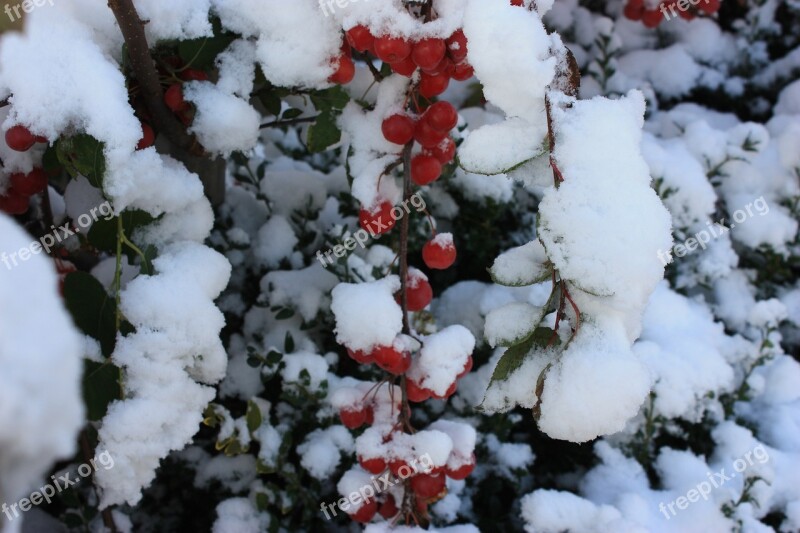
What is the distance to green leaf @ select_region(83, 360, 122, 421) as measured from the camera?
79 cm

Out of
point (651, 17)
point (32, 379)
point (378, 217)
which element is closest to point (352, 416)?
point (378, 217)

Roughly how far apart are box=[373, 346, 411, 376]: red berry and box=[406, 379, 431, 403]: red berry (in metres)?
0.03

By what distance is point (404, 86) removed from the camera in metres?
0.94

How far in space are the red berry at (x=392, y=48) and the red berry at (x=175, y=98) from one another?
1.10 feet

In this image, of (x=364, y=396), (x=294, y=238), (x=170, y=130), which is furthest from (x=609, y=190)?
(x=294, y=238)

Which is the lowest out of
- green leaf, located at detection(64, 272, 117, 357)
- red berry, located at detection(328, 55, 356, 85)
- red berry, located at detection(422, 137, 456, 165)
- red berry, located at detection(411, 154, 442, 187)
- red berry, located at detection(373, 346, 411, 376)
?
red berry, located at detection(373, 346, 411, 376)

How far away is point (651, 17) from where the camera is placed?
171 centimetres

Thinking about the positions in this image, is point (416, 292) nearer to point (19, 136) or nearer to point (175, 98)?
point (175, 98)

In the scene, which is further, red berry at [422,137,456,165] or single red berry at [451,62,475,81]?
red berry at [422,137,456,165]

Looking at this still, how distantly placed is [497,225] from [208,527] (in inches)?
34.5

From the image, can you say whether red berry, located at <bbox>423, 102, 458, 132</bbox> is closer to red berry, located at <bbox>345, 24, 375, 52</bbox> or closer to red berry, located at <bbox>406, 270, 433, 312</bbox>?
red berry, located at <bbox>345, 24, 375, 52</bbox>

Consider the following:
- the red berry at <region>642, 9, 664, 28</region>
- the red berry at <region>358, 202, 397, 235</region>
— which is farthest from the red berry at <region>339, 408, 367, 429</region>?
the red berry at <region>642, 9, 664, 28</region>

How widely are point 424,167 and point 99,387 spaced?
514 millimetres

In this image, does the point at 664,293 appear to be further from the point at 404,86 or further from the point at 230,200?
the point at 230,200
